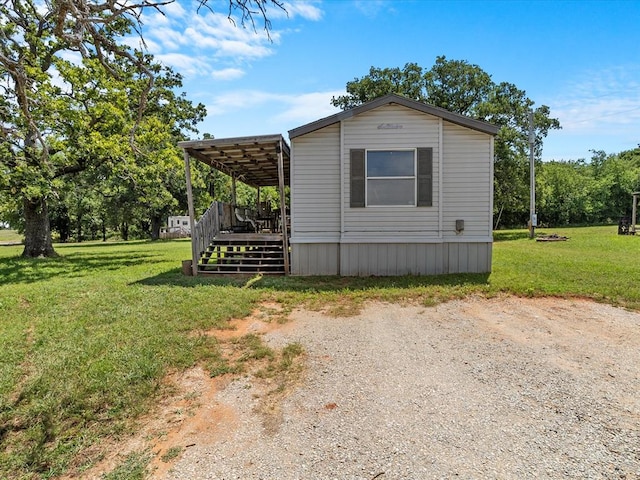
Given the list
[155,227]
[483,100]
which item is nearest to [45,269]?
[483,100]

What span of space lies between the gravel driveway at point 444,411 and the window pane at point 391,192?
3860 mm

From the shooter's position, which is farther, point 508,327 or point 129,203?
point 129,203

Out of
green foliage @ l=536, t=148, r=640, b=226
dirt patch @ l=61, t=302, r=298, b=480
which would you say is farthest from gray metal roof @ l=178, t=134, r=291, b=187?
green foliage @ l=536, t=148, r=640, b=226

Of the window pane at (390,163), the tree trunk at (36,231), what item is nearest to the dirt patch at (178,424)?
the window pane at (390,163)

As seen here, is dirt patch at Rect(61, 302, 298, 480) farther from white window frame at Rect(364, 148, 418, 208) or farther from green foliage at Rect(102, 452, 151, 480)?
white window frame at Rect(364, 148, 418, 208)

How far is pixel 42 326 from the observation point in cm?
510

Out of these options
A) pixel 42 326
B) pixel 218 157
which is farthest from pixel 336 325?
pixel 218 157

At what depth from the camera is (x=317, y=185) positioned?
8164 mm

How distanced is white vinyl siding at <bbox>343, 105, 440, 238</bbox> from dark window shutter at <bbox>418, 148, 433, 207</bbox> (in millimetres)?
95

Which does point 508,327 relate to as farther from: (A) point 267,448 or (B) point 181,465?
(B) point 181,465

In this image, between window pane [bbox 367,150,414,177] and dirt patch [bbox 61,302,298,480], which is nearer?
dirt patch [bbox 61,302,298,480]

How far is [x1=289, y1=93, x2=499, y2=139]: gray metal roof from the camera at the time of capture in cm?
765

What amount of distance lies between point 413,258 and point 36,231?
13.4 meters

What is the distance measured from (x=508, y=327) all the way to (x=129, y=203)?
94.4ft
